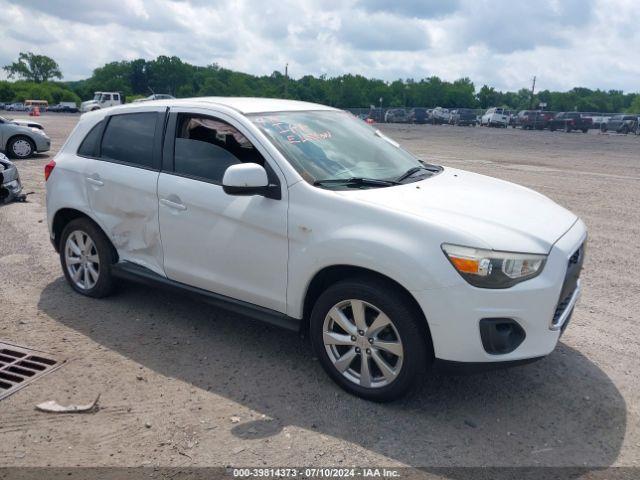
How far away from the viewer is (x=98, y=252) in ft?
16.6

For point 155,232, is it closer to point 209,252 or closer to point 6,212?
point 209,252

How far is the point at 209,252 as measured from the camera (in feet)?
13.8

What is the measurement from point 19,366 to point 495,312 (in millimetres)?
3223

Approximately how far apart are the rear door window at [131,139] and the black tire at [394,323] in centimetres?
198

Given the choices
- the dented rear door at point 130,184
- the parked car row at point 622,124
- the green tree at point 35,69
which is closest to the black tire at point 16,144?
the dented rear door at point 130,184

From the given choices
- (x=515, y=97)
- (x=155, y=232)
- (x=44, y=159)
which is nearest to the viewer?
(x=155, y=232)

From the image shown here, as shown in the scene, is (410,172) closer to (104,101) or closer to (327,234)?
(327,234)

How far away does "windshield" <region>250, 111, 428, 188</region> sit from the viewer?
3.97 meters

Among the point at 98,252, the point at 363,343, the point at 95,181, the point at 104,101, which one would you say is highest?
the point at 104,101

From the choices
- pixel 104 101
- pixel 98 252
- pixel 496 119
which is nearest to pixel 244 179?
pixel 98 252

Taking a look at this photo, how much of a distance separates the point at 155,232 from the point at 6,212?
5.56 metres

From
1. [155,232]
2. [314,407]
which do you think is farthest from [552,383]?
[155,232]

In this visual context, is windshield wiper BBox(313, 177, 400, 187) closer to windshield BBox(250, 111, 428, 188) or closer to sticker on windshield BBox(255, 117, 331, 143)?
windshield BBox(250, 111, 428, 188)

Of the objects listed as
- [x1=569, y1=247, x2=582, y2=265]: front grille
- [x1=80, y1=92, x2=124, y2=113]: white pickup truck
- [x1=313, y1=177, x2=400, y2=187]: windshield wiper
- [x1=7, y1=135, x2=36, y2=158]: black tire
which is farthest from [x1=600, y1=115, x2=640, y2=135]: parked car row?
[x1=313, y1=177, x2=400, y2=187]: windshield wiper
